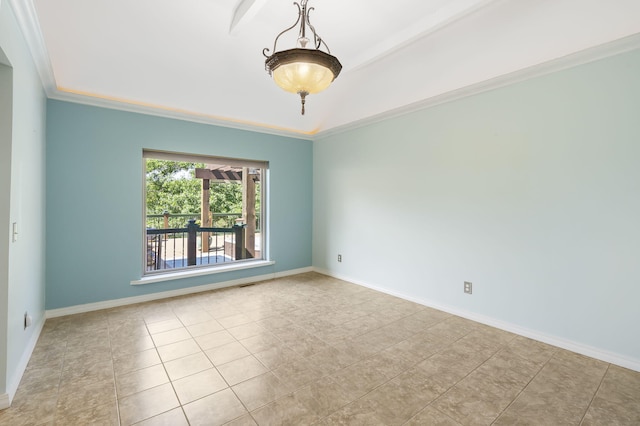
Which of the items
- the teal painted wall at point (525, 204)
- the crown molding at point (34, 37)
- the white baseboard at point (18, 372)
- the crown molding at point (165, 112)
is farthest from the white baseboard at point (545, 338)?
the crown molding at point (34, 37)

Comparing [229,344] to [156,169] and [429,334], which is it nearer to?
[429,334]

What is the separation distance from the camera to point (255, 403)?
1827 millimetres

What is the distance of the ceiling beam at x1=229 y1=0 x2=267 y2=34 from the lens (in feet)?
7.81

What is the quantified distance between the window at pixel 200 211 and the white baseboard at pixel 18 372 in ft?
4.45

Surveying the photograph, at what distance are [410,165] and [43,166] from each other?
13.2ft

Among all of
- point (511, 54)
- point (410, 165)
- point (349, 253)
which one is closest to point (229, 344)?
point (349, 253)

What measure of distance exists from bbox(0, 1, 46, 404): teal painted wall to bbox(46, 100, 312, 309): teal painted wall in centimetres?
46

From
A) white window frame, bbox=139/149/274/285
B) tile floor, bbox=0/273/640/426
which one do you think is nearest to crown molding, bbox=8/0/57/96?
white window frame, bbox=139/149/274/285

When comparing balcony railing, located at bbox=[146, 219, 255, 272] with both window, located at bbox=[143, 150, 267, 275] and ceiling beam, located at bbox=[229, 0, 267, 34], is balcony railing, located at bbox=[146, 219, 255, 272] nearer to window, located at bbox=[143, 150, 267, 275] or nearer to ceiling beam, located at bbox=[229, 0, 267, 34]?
window, located at bbox=[143, 150, 267, 275]

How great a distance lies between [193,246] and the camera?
4.42 metres

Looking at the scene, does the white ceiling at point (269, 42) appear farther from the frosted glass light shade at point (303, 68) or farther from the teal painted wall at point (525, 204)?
the frosted glass light shade at point (303, 68)

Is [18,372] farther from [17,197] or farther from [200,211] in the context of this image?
[200,211]

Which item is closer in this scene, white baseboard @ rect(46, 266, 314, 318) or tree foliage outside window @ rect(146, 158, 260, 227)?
white baseboard @ rect(46, 266, 314, 318)

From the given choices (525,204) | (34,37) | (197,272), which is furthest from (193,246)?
(525,204)
